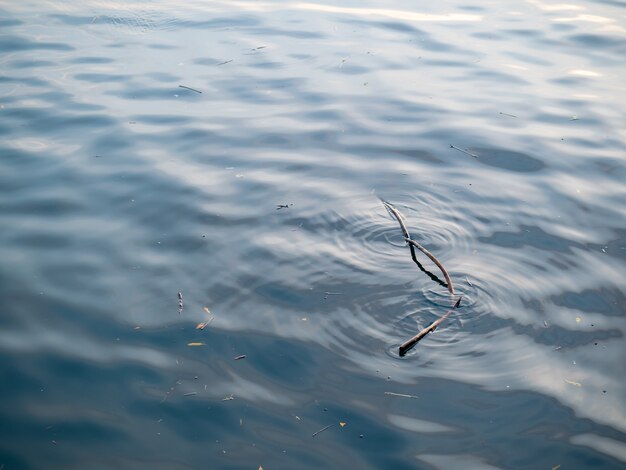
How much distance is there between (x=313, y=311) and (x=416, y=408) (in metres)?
0.88

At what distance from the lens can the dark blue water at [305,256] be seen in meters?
3.19

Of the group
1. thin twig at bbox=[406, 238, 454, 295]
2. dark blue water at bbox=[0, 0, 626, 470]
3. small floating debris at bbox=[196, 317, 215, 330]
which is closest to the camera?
dark blue water at bbox=[0, 0, 626, 470]

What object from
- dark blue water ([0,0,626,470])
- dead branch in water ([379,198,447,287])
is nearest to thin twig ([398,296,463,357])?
dark blue water ([0,0,626,470])

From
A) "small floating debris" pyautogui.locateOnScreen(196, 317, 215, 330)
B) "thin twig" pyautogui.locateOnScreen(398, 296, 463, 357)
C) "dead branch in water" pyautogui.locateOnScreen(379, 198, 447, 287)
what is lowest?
"small floating debris" pyautogui.locateOnScreen(196, 317, 215, 330)

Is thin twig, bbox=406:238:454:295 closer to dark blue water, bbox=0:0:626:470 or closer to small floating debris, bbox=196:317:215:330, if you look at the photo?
dark blue water, bbox=0:0:626:470

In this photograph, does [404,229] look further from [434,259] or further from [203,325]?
[203,325]

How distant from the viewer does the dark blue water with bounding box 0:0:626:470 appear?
10.5 feet

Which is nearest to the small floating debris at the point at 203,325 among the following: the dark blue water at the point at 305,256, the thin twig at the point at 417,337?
the dark blue water at the point at 305,256

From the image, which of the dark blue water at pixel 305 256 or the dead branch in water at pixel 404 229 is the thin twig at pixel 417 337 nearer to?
the dark blue water at pixel 305 256

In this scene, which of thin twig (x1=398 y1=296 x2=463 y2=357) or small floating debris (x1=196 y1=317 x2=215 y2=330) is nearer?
thin twig (x1=398 y1=296 x2=463 y2=357)

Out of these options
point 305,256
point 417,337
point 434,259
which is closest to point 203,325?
point 305,256

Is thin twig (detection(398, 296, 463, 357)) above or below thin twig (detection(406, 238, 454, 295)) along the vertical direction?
below

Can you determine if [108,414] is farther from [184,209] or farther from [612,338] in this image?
[612,338]

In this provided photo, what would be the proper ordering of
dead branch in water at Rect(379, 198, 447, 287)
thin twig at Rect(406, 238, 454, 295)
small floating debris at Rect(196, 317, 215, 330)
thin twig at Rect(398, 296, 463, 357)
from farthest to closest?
dead branch in water at Rect(379, 198, 447, 287)
thin twig at Rect(406, 238, 454, 295)
small floating debris at Rect(196, 317, 215, 330)
thin twig at Rect(398, 296, 463, 357)
